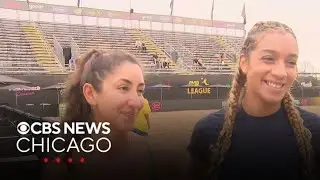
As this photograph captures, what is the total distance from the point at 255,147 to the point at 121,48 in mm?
929

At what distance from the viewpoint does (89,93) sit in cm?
193

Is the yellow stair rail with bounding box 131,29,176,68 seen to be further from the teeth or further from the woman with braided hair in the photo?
the teeth

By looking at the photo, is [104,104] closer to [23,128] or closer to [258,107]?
[23,128]

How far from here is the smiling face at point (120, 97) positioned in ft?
6.28

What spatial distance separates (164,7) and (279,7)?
69 centimetres

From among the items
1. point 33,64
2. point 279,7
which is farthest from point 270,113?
point 33,64

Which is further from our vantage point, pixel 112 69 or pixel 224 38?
pixel 224 38

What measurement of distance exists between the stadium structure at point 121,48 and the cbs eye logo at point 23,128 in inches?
3.1

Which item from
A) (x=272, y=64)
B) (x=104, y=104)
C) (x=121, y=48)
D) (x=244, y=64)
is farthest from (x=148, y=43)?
(x=272, y=64)

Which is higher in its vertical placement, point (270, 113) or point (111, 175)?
point (270, 113)

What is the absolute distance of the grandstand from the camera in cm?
198

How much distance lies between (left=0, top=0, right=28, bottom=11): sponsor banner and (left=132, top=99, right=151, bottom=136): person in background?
2.93 ft

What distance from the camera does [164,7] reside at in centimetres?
213

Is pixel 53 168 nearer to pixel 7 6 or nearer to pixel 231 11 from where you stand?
pixel 7 6
